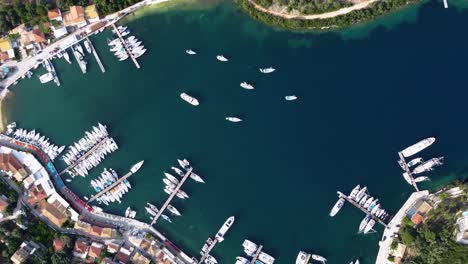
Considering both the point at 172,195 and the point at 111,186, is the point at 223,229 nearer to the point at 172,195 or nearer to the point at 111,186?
the point at 172,195

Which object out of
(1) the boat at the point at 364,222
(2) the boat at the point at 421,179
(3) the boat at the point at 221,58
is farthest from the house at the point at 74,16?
(2) the boat at the point at 421,179

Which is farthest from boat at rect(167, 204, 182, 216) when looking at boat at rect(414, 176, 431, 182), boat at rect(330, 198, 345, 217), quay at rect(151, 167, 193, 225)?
boat at rect(414, 176, 431, 182)

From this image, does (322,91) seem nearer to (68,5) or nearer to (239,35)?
(239,35)

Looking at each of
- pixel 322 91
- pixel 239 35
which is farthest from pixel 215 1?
pixel 322 91

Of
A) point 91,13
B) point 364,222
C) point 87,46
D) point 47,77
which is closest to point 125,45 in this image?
point 87,46

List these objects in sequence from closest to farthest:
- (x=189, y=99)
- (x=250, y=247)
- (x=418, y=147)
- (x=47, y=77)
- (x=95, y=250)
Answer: (x=418, y=147)
(x=250, y=247)
(x=95, y=250)
(x=189, y=99)
(x=47, y=77)

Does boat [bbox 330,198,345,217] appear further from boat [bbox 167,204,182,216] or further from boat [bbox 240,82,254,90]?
boat [bbox 167,204,182,216]
